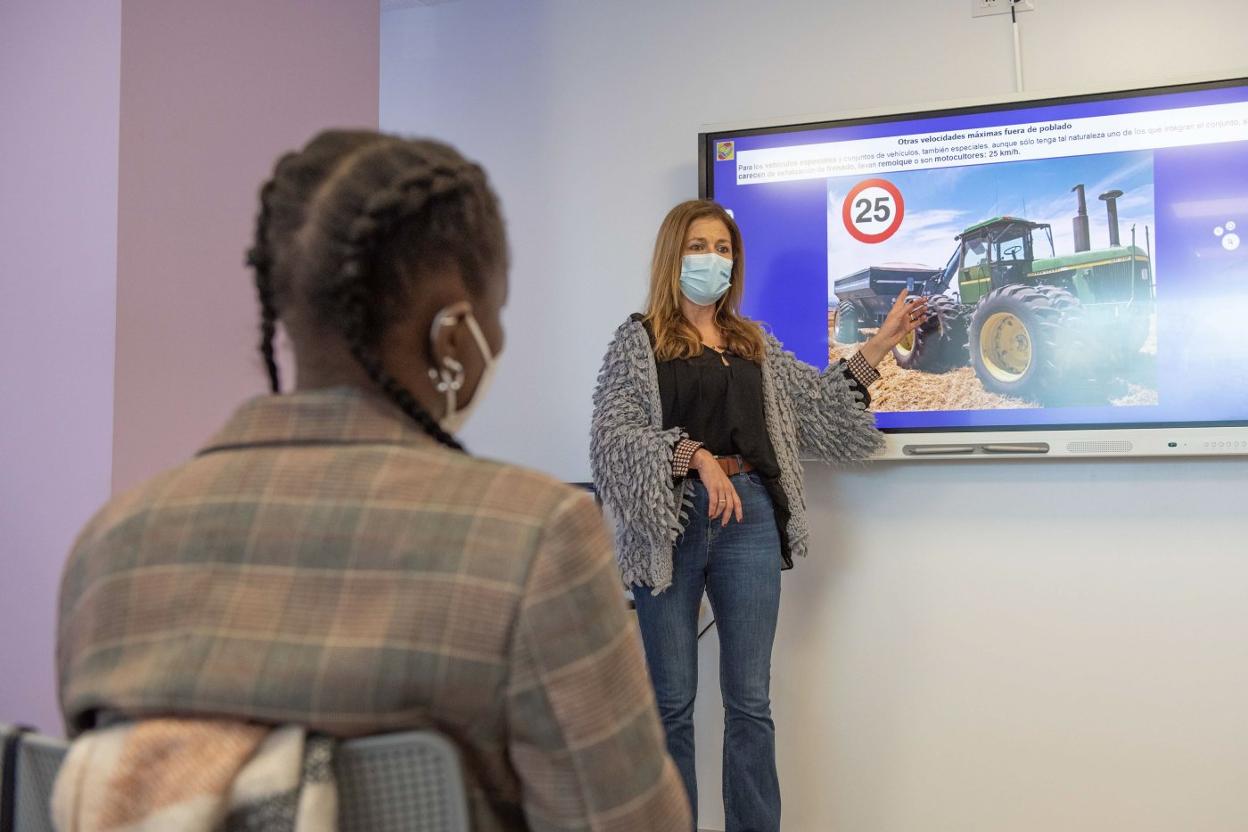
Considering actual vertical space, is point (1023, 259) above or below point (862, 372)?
above

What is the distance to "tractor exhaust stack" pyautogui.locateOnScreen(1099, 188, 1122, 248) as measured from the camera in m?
2.66

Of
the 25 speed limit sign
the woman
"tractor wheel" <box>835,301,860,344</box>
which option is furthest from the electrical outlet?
the woman

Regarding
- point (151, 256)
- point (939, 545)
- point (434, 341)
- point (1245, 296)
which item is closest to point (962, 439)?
point (939, 545)

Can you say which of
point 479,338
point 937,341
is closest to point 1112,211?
point 937,341

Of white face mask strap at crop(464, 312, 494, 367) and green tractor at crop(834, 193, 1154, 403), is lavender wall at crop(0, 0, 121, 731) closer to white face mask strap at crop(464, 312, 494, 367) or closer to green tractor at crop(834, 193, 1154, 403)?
white face mask strap at crop(464, 312, 494, 367)

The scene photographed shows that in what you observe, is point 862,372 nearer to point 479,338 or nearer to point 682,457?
point 682,457

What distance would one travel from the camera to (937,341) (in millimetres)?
2811

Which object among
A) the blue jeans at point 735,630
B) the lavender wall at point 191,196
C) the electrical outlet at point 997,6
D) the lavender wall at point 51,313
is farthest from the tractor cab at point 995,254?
the lavender wall at point 51,313

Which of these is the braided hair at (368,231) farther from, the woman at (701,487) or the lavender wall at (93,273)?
the woman at (701,487)

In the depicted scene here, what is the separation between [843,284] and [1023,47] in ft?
2.58

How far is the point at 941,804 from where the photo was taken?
2.80m

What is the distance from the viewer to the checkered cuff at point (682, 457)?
2.41m

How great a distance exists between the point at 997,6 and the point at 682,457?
5.06 feet

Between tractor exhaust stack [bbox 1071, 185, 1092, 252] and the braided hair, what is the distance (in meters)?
2.25
